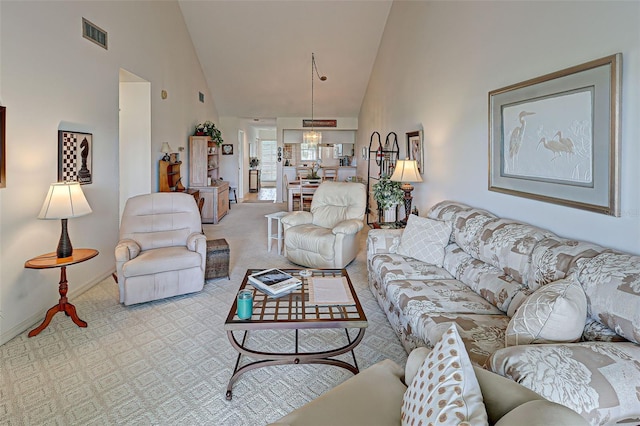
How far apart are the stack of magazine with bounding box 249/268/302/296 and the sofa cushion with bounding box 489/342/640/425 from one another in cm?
136

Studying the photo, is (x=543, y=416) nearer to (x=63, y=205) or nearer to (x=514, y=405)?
(x=514, y=405)

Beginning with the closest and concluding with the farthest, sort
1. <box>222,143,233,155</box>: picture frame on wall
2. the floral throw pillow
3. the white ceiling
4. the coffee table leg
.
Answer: the floral throw pillow < the coffee table leg < the white ceiling < <box>222,143,233,155</box>: picture frame on wall

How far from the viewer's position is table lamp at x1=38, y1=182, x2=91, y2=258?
274cm

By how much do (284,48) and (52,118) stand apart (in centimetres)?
509

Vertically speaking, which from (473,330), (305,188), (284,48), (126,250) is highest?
(284,48)

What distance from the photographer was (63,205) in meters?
2.77

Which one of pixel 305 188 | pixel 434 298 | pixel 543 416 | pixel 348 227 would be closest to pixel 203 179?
pixel 305 188

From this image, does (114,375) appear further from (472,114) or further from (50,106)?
(472,114)

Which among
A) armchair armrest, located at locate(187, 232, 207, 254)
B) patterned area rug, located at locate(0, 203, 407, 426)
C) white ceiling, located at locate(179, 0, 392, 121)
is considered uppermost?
white ceiling, located at locate(179, 0, 392, 121)

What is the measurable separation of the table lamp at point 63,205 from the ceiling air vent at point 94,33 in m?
1.78

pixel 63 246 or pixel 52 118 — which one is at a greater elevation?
pixel 52 118

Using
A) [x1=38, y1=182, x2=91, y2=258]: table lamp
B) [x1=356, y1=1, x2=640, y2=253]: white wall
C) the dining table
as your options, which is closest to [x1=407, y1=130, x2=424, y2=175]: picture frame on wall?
[x1=356, y1=1, x2=640, y2=253]: white wall

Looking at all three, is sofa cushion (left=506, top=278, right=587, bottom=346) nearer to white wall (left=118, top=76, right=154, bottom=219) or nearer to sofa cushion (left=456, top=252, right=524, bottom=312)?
sofa cushion (left=456, top=252, right=524, bottom=312)

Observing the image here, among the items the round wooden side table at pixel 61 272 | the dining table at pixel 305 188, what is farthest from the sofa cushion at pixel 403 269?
the dining table at pixel 305 188
